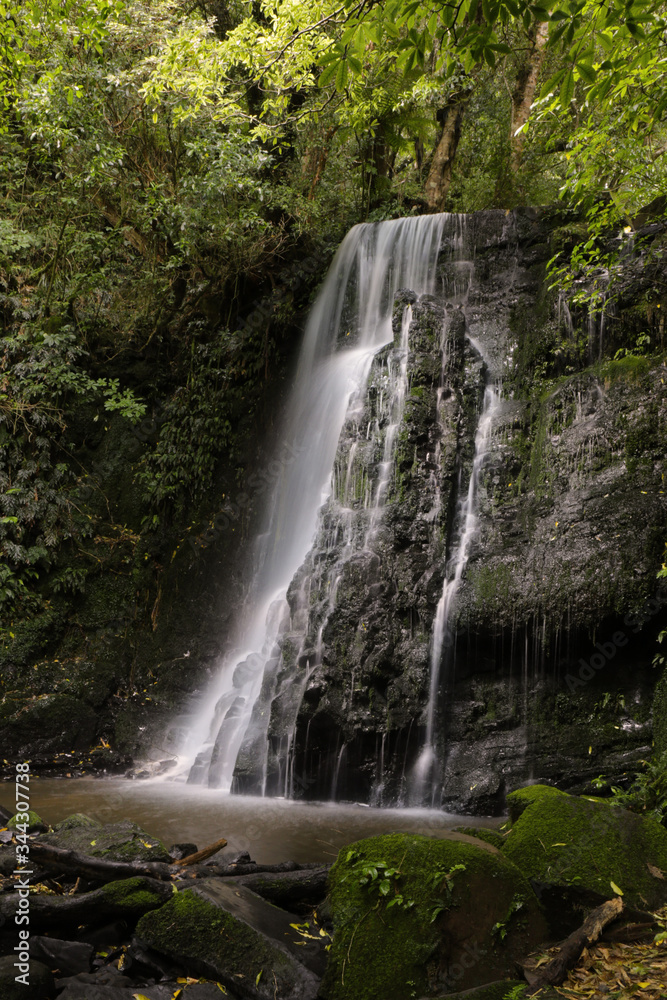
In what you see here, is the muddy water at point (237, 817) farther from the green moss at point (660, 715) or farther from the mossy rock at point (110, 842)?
the green moss at point (660, 715)

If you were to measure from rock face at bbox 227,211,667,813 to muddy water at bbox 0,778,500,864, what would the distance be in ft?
1.52

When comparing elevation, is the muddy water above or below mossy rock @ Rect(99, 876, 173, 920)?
below

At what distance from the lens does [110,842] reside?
4.35 m

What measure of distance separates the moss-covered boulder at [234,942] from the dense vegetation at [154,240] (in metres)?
6.99

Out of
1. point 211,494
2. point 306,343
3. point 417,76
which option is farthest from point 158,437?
point 417,76

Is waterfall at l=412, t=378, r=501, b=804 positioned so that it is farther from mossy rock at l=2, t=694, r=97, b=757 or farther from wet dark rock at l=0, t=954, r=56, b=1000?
mossy rock at l=2, t=694, r=97, b=757

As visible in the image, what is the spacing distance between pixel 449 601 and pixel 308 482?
143 inches

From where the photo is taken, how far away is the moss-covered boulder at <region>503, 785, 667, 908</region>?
11.6ft

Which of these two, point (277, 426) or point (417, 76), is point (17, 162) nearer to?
point (277, 426)

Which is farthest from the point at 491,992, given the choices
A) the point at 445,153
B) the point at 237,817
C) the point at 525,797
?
the point at 445,153

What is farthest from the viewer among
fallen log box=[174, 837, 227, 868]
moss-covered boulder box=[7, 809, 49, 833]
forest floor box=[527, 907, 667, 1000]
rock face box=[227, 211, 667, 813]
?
rock face box=[227, 211, 667, 813]

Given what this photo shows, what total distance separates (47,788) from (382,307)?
8.53 m

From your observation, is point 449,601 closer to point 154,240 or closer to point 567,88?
point 567,88

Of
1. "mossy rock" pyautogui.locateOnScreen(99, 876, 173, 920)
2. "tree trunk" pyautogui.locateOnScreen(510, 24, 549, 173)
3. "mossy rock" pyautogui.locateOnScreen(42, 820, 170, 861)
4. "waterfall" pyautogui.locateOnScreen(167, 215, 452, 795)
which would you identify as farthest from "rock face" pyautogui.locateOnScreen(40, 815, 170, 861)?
"tree trunk" pyautogui.locateOnScreen(510, 24, 549, 173)
